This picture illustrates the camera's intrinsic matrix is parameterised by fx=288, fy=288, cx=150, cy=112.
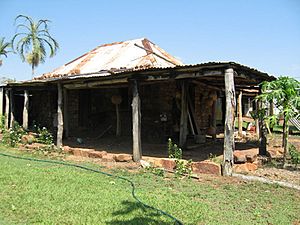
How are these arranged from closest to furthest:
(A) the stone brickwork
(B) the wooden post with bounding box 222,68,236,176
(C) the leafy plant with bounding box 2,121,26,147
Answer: (B) the wooden post with bounding box 222,68,236,176 → (C) the leafy plant with bounding box 2,121,26,147 → (A) the stone brickwork

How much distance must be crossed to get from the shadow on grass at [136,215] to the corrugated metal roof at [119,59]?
7220 millimetres

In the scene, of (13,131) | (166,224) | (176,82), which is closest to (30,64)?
(13,131)

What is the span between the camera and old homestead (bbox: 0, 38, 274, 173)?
966 centimetres

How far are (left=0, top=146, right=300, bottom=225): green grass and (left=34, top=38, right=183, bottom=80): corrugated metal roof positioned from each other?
581 centimetres

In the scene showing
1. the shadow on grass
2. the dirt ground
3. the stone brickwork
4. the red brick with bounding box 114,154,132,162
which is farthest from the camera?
the stone brickwork

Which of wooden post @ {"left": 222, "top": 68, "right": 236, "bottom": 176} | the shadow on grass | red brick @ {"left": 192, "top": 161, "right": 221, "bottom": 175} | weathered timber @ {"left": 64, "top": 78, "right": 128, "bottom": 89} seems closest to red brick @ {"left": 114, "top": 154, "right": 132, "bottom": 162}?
red brick @ {"left": 192, "top": 161, "right": 221, "bottom": 175}

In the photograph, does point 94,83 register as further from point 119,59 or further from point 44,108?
point 44,108

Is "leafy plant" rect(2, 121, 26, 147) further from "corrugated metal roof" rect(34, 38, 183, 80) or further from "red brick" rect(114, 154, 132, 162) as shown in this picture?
"red brick" rect(114, 154, 132, 162)

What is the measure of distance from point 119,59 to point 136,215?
9507 millimetres

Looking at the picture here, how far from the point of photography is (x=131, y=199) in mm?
4816

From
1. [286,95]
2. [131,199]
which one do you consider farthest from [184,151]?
[131,199]

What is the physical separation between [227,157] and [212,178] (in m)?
0.60

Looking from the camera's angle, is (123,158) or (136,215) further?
(123,158)

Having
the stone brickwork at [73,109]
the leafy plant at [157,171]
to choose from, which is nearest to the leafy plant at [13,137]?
the stone brickwork at [73,109]
